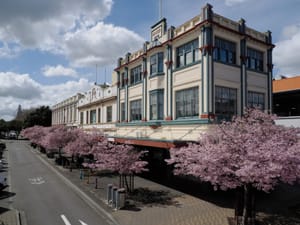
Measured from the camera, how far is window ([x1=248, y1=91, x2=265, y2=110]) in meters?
23.7

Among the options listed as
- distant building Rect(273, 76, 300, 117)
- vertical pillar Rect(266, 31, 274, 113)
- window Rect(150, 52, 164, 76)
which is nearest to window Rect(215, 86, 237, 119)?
vertical pillar Rect(266, 31, 274, 113)

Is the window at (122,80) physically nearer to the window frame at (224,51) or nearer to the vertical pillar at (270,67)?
the window frame at (224,51)

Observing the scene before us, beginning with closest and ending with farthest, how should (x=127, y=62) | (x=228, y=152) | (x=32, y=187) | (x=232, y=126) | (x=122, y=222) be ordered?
1. (x=228, y=152)
2. (x=232, y=126)
3. (x=122, y=222)
4. (x=32, y=187)
5. (x=127, y=62)

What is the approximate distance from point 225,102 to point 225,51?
14.0 ft

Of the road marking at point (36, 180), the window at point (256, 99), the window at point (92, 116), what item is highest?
the window at point (256, 99)

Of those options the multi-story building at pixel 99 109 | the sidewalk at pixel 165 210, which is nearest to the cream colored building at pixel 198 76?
A: the sidewalk at pixel 165 210

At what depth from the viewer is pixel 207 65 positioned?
20.6 metres

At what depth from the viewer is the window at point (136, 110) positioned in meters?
29.6

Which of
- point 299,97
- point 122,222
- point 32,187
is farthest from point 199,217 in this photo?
point 299,97

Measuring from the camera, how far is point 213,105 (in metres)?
20.8

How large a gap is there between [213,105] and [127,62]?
48.6ft

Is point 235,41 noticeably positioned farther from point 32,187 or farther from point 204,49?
point 32,187

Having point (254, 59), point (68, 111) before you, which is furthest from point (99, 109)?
point (254, 59)

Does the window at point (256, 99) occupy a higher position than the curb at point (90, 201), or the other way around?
the window at point (256, 99)
